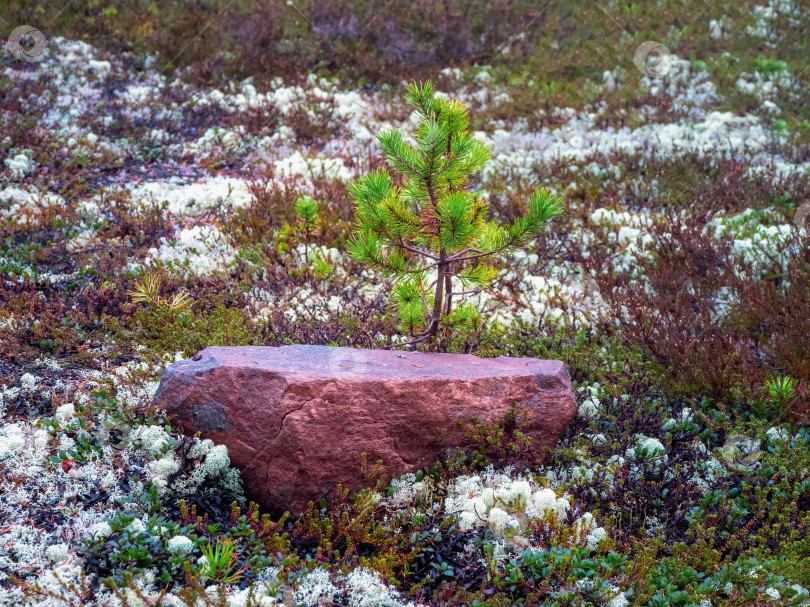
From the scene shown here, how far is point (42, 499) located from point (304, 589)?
1.42 meters

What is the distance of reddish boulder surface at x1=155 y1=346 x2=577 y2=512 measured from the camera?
3.39 metres

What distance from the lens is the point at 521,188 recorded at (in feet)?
24.3

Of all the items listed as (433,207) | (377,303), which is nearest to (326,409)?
(433,207)

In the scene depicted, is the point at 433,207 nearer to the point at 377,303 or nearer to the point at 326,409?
the point at 326,409

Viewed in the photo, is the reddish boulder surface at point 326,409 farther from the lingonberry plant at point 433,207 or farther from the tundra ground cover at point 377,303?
the lingonberry plant at point 433,207

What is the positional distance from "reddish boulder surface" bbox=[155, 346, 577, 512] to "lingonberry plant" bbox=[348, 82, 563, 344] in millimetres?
670

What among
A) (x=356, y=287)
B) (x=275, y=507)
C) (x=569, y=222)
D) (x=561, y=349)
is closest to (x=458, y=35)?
(x=569, y=222)

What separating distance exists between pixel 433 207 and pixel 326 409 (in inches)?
55.6

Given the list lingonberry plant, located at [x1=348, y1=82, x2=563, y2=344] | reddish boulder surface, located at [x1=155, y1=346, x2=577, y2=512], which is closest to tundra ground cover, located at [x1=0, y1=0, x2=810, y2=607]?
reddish boulder surface, located at [x1=155, y1=346, x2=577, y2=512]

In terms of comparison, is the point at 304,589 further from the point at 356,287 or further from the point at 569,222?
the point at 569,222

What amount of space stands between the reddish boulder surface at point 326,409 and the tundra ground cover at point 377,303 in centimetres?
14

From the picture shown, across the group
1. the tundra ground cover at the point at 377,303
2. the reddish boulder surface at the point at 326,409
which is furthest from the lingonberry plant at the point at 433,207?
the tundra ground cover at the point at 377,303

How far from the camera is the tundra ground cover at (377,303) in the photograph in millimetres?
3021

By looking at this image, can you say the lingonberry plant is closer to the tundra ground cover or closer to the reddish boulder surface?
the reddish boulder surface
